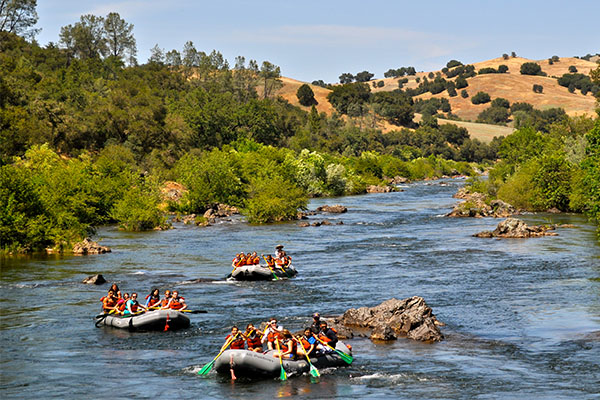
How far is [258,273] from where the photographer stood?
1939 inches

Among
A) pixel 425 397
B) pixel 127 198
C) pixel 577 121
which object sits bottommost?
pixel 425 397

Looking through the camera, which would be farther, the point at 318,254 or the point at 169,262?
the point at 318,254

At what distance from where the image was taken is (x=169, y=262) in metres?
56.4

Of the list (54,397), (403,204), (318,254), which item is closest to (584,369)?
(54,397)

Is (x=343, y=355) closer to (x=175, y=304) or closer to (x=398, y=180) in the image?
(x=175, y=304)

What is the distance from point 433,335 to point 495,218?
53.5 meters

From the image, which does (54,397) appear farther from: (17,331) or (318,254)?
(318,254)

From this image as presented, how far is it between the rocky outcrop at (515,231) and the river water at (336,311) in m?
2.44

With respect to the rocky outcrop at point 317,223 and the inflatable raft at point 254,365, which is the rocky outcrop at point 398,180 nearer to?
the rocky outcrop at point 317,223

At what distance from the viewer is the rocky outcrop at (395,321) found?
34094 mm

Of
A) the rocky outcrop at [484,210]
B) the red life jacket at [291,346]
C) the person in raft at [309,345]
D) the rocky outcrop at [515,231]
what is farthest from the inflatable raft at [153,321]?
the rocky outcrop at [484,210]

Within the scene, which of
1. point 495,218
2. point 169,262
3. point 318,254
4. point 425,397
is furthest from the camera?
point 495,218

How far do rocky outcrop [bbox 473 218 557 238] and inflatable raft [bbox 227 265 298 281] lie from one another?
26218mm

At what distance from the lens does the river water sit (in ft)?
91.1
